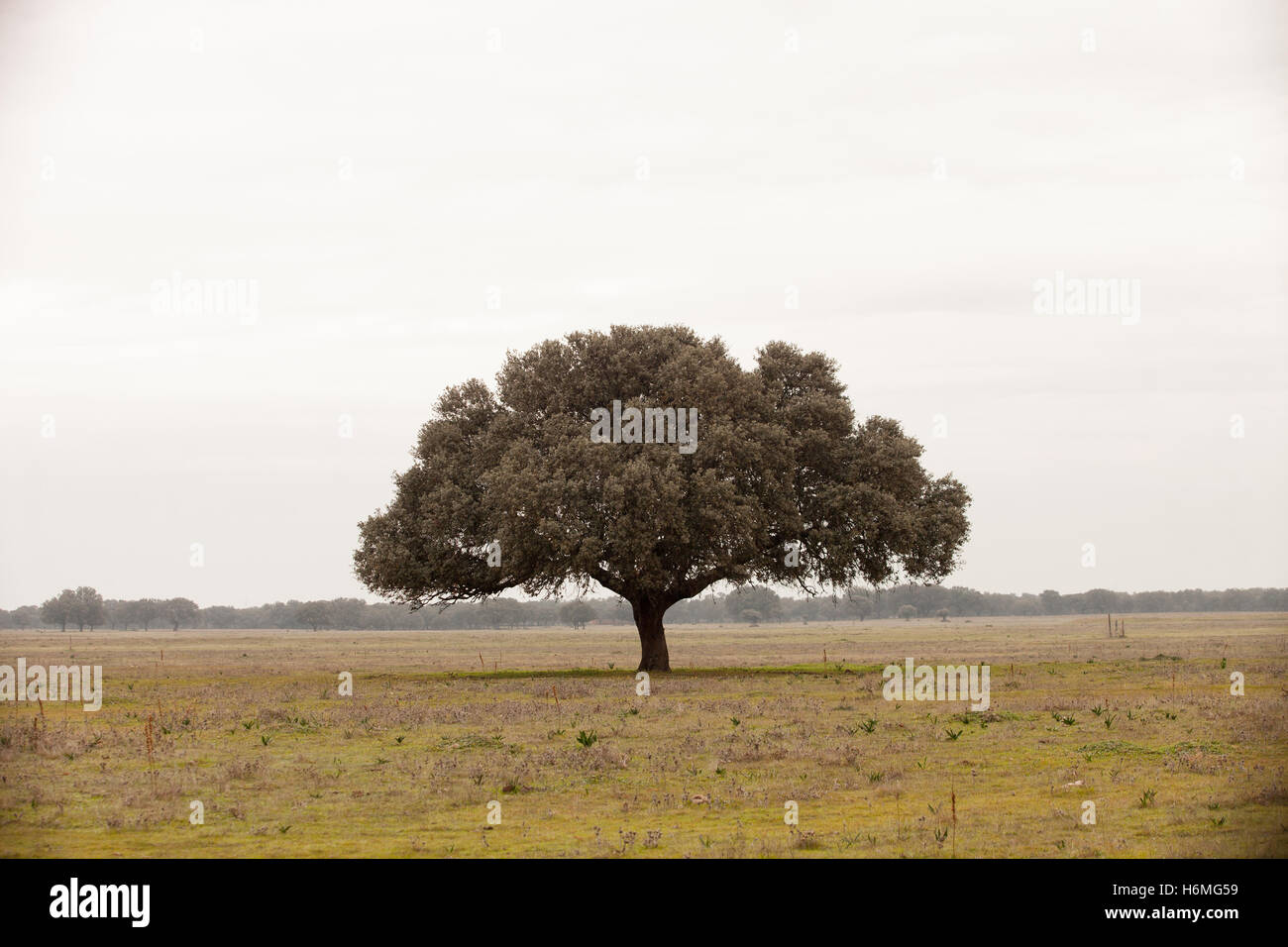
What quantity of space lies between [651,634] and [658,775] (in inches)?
1215

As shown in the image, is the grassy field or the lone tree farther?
the lone tree

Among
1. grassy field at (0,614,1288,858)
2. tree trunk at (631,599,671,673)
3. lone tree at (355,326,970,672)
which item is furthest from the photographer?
tree trunk at (631,599,671,673)

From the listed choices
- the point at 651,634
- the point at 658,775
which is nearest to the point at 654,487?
the point at 651,634

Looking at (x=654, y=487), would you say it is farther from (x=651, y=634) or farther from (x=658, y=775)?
(x=658, y=775)

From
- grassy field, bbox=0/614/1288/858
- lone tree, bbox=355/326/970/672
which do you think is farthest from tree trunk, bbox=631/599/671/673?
grassy field, bbox=0/614/1288/858

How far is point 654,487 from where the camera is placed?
4838 centimetres

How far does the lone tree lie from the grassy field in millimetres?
7446

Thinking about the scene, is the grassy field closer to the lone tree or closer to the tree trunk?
the lone tree

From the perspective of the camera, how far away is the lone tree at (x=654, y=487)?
48.8 meters

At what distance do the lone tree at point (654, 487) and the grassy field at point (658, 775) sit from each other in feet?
24.4

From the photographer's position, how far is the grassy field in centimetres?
1889

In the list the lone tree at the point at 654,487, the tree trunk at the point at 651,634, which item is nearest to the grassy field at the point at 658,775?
the lone tree at the point at 654,487

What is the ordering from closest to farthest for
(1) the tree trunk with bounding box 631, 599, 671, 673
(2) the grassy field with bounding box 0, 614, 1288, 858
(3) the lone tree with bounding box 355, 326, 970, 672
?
(2) the grassy field with bounding box 0, 614, 1288, 858, (3) the lone tree with bounding box 355, 326, 970, 672, (1) the tree trunk with bounding box 631, 599, 671, 673

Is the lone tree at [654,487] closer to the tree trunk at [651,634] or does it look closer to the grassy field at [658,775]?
the tree trunk at [651,634]
